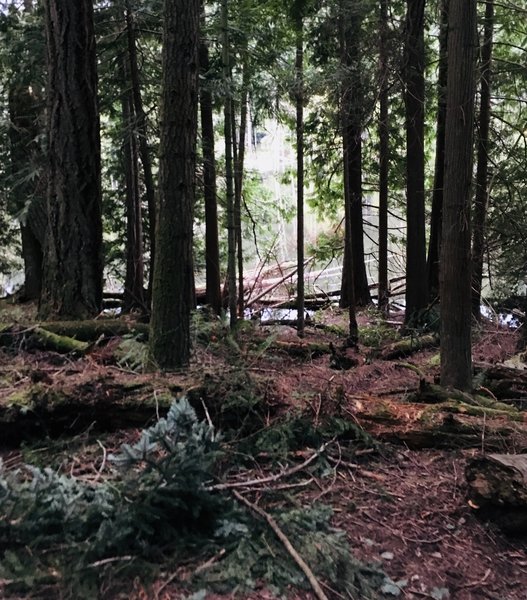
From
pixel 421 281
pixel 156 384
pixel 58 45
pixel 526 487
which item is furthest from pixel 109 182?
pixel 526 487

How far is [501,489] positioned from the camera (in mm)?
3297

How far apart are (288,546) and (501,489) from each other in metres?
1.45

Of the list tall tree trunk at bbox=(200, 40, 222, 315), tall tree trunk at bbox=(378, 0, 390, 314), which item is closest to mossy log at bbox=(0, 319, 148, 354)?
tall tree trunk at bbox=(200, 40, 222, 315)

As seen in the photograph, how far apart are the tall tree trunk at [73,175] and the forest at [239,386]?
3cm

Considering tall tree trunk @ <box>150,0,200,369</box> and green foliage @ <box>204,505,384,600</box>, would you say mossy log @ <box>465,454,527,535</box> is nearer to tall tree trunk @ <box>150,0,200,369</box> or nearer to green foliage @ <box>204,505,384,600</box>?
green foliage @ <box>204,505,384,600</box>

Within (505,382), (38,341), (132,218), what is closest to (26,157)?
(132,218)

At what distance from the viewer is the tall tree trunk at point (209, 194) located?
1152 centimetres

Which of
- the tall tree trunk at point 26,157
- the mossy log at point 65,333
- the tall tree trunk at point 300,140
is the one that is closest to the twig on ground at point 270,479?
the mossy log at point 65,333

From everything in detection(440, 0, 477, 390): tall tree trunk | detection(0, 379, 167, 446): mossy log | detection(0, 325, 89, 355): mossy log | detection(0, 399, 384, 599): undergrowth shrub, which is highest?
detection(440, 0, 477, 390): tall tree trunk

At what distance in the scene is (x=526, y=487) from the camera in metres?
3.22

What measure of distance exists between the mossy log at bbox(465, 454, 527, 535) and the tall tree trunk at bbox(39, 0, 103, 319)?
5.95m

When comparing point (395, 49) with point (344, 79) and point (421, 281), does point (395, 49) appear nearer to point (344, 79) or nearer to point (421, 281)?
point (344, 79)

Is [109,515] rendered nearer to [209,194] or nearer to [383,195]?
[209,194]

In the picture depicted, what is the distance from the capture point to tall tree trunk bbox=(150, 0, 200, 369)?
5191 millimetres
